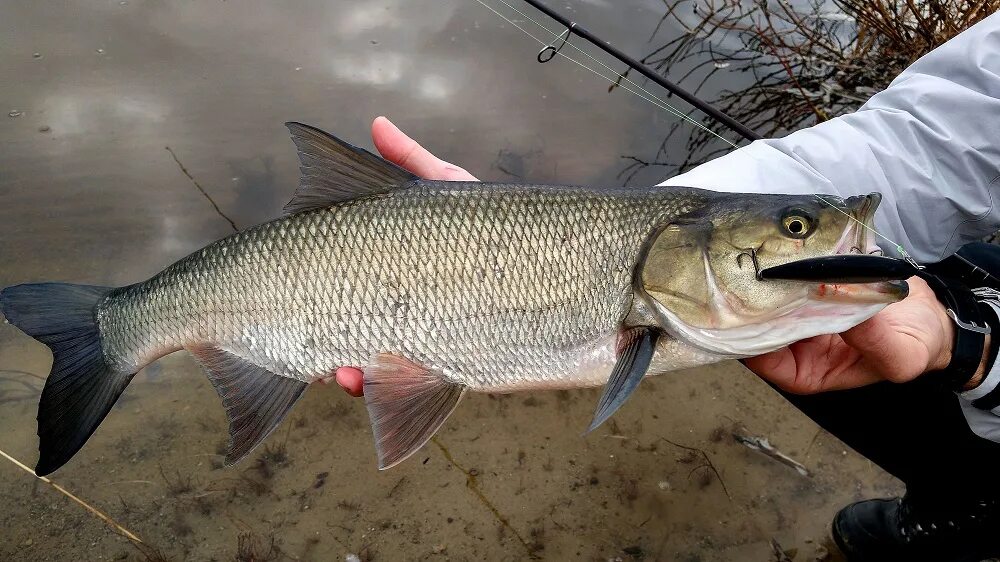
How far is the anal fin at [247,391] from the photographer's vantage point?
6.54 ft

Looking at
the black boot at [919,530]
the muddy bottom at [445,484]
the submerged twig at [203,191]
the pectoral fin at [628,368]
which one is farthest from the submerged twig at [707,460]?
the submerged twig at [203,191]

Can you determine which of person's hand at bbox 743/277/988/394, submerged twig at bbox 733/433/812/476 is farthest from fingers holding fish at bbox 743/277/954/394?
submerged twig at bbox 733/433/812/476

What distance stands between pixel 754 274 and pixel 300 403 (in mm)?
2253

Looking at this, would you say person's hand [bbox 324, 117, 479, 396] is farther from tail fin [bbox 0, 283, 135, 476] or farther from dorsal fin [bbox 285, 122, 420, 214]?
tail fin [bbox 0, 283, 135, 476]

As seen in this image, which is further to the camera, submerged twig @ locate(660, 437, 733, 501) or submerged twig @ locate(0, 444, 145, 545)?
submerged twig @ locate(660, 437, 733, 501)

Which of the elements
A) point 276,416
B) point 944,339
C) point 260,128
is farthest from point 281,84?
point 944,339

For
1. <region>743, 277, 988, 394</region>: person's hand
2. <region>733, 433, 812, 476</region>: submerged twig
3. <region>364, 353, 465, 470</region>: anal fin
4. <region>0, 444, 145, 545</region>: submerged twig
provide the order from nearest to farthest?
<region>743, 277, 988, 394</region>: person's hand
<region>364, 353, 465, 470</region>: anal fin
<region>0, 444, 145, 545</region>: submerged twig
<region>733, 433, 812, 476</region>: submerged twig

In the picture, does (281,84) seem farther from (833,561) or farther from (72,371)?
(833,561)

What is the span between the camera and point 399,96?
510 centimetres

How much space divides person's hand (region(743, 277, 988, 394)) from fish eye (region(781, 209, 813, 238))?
28 centimetres

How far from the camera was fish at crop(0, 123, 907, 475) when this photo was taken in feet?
5.79

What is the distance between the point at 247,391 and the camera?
2006mm

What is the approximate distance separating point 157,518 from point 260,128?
3027mm

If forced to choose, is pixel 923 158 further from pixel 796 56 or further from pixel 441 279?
pixel 796 56
